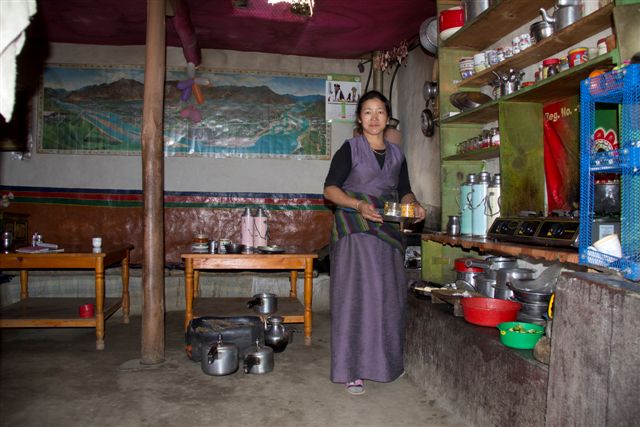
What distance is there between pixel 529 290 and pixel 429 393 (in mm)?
1029

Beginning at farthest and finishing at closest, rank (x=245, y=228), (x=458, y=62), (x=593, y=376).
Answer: (x=245, y=228) < (x=458, y=62) < (x=593, y=376)

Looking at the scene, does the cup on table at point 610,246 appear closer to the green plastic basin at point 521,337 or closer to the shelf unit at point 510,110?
the shelf unit at point 510,110

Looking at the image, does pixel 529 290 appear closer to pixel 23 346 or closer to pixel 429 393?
pixel 429 393

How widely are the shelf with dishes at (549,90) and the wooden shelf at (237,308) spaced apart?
217 cm

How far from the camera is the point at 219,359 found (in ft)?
11.3

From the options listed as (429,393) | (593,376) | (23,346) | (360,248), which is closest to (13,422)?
(23,346)

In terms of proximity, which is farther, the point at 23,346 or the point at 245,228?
the point at 245,228

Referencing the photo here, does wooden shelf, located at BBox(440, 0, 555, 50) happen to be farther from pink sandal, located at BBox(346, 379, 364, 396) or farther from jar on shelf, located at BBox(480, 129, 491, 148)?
pink sandal, located at BBox(346, 379, 364, 396)

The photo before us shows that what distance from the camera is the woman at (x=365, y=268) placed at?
3.07m

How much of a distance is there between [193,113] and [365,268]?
426cm

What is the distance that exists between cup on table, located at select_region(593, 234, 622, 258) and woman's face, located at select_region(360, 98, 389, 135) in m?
1.57

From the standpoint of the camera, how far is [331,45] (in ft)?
20.3

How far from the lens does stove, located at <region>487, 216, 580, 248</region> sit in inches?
91.8

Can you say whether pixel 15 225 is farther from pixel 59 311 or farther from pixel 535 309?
pixel 535 309
